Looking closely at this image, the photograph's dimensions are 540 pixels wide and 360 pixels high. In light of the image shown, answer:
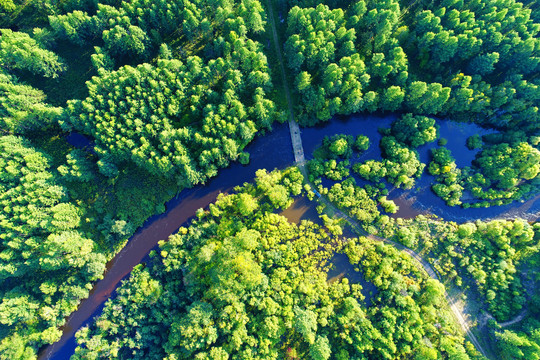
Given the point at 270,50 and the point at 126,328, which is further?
the point at 270,50

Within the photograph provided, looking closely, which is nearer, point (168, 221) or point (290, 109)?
point (168, 221)

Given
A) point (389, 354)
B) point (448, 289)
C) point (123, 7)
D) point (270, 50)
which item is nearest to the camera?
point (389, 354)

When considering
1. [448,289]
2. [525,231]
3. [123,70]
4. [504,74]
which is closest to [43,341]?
[123,70]

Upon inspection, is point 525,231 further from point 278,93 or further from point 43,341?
point 43,341

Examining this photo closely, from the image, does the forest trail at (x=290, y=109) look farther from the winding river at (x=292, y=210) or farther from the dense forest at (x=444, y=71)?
the dense forest at (x=444, y=71)

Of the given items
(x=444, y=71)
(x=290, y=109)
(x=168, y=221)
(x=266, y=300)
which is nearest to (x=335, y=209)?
(x=266, y=300)

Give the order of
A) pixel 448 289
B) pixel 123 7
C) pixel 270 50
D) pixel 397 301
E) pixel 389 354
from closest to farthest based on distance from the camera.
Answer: pixel 389 354
pixel 397 301
pixel 448 289
pixel 123 7
pixel 270 50

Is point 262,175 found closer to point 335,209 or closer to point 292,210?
point 292,210
